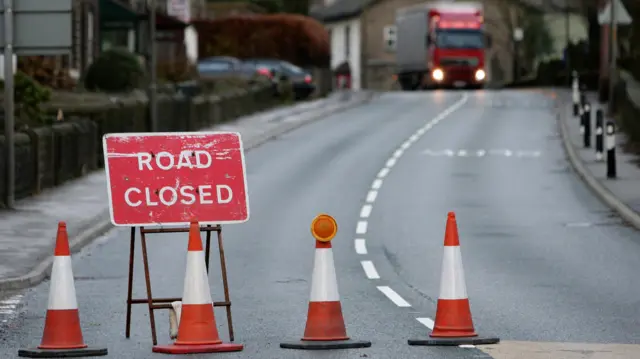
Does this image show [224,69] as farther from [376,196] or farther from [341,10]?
[341,10]

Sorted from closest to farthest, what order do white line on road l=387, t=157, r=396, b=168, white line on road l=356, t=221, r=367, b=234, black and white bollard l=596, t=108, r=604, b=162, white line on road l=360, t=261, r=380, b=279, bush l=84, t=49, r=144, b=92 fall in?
white line on road l=360, t=261, r=380, b=279
white line on road l=356, t=221, r=367, b=234
black and white bollard l=596, t=108, r=604, b=162
white line on road l=387, t=157, r=396, b=168
bush l=84, t=49, r=144, b=92

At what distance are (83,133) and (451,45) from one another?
48017 millimetres

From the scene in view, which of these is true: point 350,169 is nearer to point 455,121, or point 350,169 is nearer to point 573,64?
point 455,121

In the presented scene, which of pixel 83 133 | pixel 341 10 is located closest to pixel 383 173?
pixel 83 133

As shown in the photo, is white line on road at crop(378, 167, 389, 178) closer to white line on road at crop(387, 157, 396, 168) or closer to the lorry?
white line on road at crop(387, 157, 396, 168)

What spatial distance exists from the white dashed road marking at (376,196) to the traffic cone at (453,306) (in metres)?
1.46

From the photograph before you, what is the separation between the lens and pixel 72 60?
2258 inches

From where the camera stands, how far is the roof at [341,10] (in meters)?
109

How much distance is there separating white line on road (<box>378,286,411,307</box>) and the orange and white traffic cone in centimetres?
366

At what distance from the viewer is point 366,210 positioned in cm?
2869

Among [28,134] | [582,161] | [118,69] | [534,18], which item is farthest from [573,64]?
[28,134]

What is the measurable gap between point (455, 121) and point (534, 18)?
59.8 m

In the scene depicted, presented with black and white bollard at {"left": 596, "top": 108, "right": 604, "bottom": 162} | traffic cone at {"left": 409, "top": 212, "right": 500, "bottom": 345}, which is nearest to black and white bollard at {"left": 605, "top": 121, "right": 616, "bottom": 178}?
black and white bollard at {"left": 596, "top": 108, "right": 604, "bottom": 162}

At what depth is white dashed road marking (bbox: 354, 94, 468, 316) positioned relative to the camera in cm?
1750
